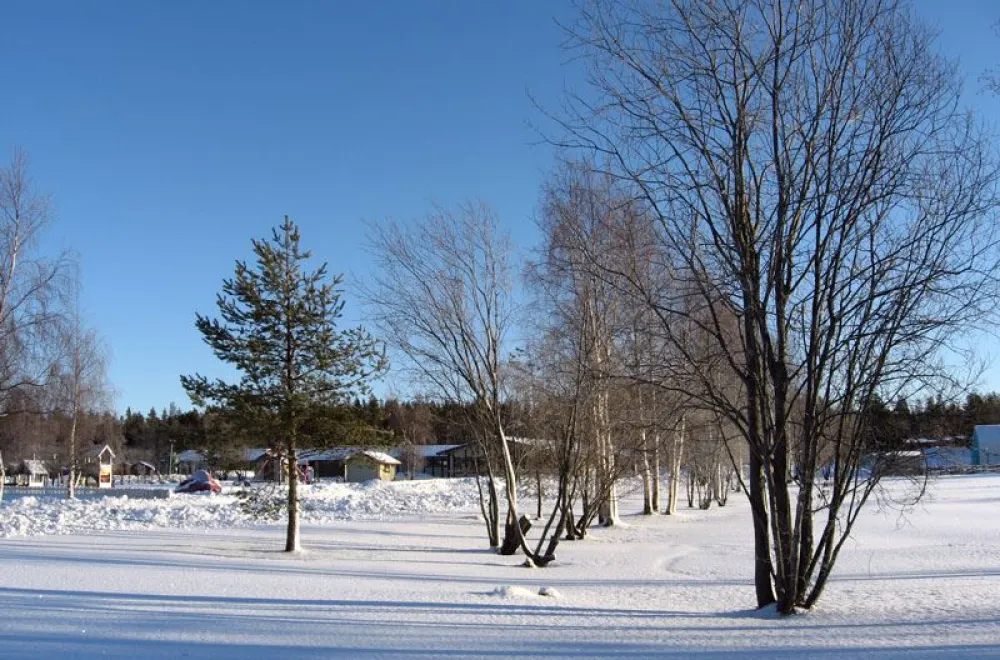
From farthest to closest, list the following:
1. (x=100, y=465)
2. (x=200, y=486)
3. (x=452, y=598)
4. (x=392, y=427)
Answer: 1. (x=100, y=465)
2. (x=200, y=486)
3. (x=392, y=427)
4. (x=452, y=598)

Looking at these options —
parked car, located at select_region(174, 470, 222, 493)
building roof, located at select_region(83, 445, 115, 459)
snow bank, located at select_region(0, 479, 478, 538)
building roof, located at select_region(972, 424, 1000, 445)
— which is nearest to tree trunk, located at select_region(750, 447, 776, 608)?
snow bank, located at select_region(0, 479, 478, 538)

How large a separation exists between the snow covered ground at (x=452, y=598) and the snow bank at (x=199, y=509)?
34.1 inches

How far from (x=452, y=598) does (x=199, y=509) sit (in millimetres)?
25541

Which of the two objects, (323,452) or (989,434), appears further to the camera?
(989,434)

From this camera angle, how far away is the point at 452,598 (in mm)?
11516

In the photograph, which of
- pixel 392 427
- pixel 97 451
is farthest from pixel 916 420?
pixel 97 451

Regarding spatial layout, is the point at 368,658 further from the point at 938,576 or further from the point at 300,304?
the point at 300,304

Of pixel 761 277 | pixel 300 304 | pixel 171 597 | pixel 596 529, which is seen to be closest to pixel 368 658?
pixel 171 597

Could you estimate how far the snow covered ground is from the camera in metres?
8.05

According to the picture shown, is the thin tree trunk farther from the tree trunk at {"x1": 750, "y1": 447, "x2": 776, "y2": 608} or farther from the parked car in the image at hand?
the parked car

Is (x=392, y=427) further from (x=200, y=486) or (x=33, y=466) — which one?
(x=33, y=466)

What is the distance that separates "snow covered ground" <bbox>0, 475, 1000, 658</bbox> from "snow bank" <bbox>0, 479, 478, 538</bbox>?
866 millimetres

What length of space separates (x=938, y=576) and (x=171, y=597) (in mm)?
13875

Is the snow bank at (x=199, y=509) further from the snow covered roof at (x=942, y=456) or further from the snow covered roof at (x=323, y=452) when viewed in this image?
the snow covered roof at (x=942, y=456)
